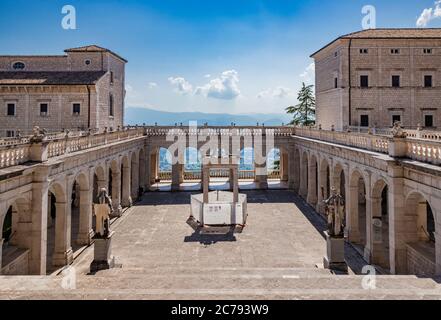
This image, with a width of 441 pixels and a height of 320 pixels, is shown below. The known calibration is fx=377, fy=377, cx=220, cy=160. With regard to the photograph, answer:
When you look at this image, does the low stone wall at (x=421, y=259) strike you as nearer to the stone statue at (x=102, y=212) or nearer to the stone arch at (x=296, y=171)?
the stone statue at (x=102, y=212)

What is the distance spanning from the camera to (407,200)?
15844 mm

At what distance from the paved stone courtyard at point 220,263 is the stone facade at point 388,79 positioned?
11366mm

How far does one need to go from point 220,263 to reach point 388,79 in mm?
28330

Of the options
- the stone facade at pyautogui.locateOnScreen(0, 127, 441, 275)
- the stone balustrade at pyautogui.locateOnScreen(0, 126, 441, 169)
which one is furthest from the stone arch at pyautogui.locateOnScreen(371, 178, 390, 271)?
the stone balustrade at pyautogui.locateOnScreen(0, 126, 441, 169)

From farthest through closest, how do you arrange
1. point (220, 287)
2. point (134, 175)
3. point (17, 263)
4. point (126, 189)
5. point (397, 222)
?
point (134, 175)
point (126, 189)
point (397, 222)
point (17, 263)
point (220, 287)

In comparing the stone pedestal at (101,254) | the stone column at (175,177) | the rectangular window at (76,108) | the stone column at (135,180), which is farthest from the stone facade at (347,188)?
the stone column at (175,177)

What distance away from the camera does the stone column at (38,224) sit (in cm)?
1535

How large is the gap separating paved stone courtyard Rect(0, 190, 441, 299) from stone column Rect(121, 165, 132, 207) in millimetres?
1194

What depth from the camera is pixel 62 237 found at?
1892cm

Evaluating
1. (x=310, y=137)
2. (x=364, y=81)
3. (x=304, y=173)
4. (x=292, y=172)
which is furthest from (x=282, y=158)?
(x=364, y=81)

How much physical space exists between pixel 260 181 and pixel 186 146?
9189 mm

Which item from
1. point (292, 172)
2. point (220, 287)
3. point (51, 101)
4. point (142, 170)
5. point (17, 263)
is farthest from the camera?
point (292, 172)

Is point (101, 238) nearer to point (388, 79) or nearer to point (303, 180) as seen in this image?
point (303, 180)
